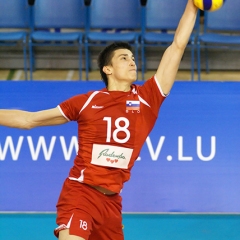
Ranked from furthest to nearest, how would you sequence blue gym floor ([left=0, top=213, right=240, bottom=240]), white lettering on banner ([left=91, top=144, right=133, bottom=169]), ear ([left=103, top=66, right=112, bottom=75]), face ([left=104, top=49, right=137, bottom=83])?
blue gym floor ([left=0, top=213, right=240, bottom=240])
ear ([left=103, top=66, right=112, bottom=75])
face ([left=104, top=49, right=137, bottom=83])
white lettering on banner ([left=91, top=144, right=133, bottom=169])

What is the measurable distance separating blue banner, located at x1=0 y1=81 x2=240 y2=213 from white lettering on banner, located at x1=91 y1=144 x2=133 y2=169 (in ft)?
5.29

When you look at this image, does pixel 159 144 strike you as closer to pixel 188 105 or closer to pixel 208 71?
pixel 188 105

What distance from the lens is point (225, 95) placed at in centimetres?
518

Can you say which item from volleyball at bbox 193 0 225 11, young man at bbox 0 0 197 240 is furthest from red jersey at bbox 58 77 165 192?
volleyball at bbox 193 0 225 11

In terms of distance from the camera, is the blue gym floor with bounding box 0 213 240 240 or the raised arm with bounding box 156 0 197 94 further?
the blue gym floor with bounding box 0 213 240 240

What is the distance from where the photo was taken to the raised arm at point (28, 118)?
3.44 metres

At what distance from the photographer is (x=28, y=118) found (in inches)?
137

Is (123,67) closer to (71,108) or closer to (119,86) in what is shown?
(119,86)

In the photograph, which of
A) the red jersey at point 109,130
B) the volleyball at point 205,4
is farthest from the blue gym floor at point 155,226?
the volleyball at point 205,4

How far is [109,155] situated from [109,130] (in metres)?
0.16

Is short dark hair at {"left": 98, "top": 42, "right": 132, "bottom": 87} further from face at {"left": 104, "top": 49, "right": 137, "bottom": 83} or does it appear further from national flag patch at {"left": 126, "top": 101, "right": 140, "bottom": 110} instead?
national flag patch at {"left": 126, "top": 101, "right": 140, "bottom": 110}

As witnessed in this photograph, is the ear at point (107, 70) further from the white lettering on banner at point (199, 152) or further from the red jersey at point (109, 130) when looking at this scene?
the white lettering on banner at point (199, 152)

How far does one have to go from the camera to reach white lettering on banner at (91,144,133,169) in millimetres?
3459

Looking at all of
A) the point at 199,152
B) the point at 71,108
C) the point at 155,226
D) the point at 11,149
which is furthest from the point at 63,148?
the point at 71,108
